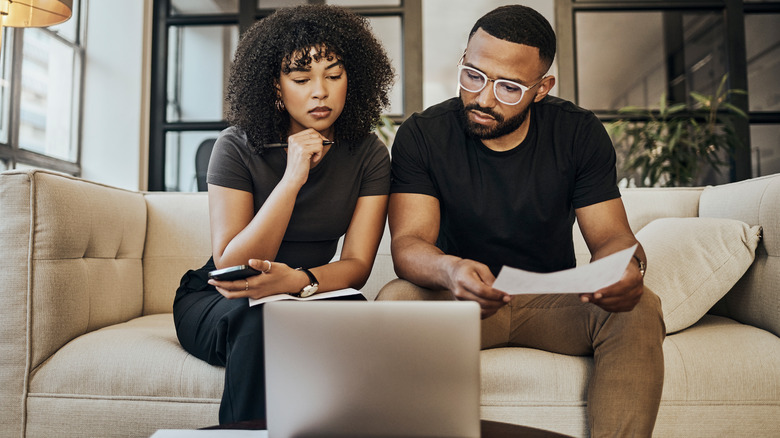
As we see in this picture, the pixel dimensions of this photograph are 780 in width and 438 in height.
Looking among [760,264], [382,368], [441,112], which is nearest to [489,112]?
[441,112]

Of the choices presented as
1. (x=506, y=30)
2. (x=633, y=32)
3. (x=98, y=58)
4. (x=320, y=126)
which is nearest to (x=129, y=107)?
(x=98, y=58)

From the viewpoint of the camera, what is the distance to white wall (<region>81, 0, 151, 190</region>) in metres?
3.49

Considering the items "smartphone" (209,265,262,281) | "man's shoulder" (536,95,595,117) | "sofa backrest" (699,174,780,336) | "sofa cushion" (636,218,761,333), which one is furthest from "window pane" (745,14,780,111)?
"smartphone" (209,265,262,281)

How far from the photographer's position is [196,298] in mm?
1339

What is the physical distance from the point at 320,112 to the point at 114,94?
8.82 feet

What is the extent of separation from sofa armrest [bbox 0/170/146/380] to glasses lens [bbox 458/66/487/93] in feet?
3.37

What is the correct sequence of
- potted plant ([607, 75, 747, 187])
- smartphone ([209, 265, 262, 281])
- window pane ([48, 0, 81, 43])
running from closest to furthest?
smartphone ([209, 265, 262, 281]), potted plant ([607, 75, 747, 187]), window pane ([48, 0, 81, 43])

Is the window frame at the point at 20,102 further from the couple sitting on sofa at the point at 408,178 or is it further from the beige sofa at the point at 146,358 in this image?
the couple sitting on sofa at the point at 408,178

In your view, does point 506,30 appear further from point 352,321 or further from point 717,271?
point 352,321

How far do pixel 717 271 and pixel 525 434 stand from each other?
932 millimetres

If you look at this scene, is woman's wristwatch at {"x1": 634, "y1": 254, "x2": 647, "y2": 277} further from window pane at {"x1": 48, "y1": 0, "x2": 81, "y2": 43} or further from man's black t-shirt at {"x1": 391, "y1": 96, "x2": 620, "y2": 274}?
window pane at {"x1": 48, "y1": 0, "x2": 81, "y2": 43}

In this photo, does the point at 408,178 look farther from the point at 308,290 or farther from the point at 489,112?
the point at 308,290

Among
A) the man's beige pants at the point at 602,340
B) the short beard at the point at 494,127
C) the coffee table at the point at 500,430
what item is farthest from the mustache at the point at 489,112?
the coffee table at the point at 500,430

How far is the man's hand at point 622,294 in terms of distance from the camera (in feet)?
3.23
